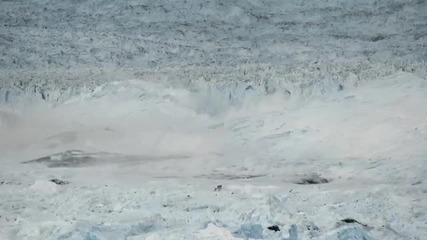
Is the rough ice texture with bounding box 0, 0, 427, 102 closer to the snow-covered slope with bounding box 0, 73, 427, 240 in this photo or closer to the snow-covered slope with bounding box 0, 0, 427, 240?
the snow-covered slope with bounding box 0, 0, 427, 240

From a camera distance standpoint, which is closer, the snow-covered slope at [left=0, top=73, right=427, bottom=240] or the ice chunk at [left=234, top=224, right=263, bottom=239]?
the ice chunk at [left=234, top=224, right=263, bottom=239]

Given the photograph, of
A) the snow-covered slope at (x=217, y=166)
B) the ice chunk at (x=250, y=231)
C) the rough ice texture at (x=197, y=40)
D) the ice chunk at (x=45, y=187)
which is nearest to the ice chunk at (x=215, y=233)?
the snow-covered slope at (x=217, y=166)

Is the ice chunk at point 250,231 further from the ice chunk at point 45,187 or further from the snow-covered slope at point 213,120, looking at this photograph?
the ice chunk at point 45,187

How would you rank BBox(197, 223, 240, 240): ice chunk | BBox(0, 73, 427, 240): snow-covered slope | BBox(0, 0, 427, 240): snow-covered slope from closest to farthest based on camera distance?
BBox(197, 223, 240, 240): ice chunk
BBox(0, 73, 427, 240): snow-covered slope
BBox(0, 0, 427, 240): snow-covered slope

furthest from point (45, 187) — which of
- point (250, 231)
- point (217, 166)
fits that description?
point (250, 231)

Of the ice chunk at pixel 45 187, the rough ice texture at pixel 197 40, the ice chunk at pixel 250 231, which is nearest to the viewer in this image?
the ice chunk at pixel 250 231

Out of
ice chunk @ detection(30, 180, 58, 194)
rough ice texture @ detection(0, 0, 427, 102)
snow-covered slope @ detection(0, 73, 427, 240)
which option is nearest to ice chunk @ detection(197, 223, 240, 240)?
snow-covered slope @ detection(0, 73, 427, 240)

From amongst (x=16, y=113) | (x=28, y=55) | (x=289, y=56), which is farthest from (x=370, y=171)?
(x=28, y=55)

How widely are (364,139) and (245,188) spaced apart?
5.22 meters

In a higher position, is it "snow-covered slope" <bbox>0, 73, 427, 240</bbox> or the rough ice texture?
the rough ice texture

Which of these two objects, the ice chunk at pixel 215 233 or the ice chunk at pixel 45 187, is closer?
the ice chunk at pixel 215 233

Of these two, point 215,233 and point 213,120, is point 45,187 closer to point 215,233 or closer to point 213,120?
point 215,233

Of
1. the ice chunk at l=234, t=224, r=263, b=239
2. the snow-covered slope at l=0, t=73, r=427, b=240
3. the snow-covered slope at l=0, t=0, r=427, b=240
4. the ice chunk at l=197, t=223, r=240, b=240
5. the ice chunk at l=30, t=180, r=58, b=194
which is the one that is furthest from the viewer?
the ice chunk at l=30, t=180, r=58, b=194

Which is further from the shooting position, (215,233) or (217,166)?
(217,166)
